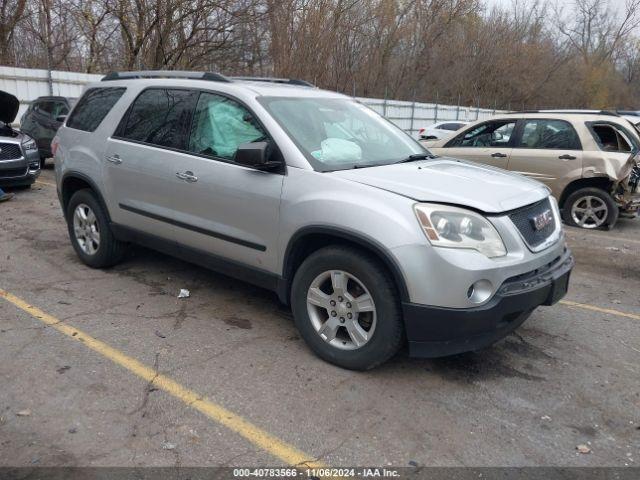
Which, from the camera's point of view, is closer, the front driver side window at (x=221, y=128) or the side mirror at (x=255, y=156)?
the side mirror at (x=255, y=156)

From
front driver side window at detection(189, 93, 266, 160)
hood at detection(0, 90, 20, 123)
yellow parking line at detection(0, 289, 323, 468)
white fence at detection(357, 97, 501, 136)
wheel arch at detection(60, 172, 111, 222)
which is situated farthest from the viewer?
white fence at detection(357, 97, 501, 136)

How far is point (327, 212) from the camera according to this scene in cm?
352

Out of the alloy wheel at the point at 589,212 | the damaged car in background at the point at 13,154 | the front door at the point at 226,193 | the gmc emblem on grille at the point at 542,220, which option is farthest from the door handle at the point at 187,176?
the damaged car in background at the point at 13,154

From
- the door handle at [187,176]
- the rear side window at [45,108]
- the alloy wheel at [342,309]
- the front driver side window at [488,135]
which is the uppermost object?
the rear side window at [45,108]

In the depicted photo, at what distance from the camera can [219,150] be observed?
4.23 metres

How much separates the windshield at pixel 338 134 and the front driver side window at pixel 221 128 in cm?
20

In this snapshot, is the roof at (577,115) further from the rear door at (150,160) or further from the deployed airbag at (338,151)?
the rear door at (150,160)

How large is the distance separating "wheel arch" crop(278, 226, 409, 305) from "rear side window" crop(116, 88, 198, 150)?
4.58 ft

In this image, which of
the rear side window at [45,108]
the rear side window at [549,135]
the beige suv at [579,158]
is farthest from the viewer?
the rear side window at [45,108]

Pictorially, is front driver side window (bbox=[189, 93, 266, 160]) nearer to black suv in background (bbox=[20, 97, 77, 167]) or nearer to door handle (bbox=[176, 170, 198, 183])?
door handle (bbox=[176, 170, 198, 183])

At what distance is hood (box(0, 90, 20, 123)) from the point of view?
30.4ft

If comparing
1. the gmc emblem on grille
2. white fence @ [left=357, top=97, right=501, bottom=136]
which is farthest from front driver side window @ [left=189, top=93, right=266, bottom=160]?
white fence @ [left=357, top=97, right=501, bottom=136]

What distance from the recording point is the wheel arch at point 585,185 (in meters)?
8.10

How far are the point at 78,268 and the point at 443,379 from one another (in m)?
3.85
